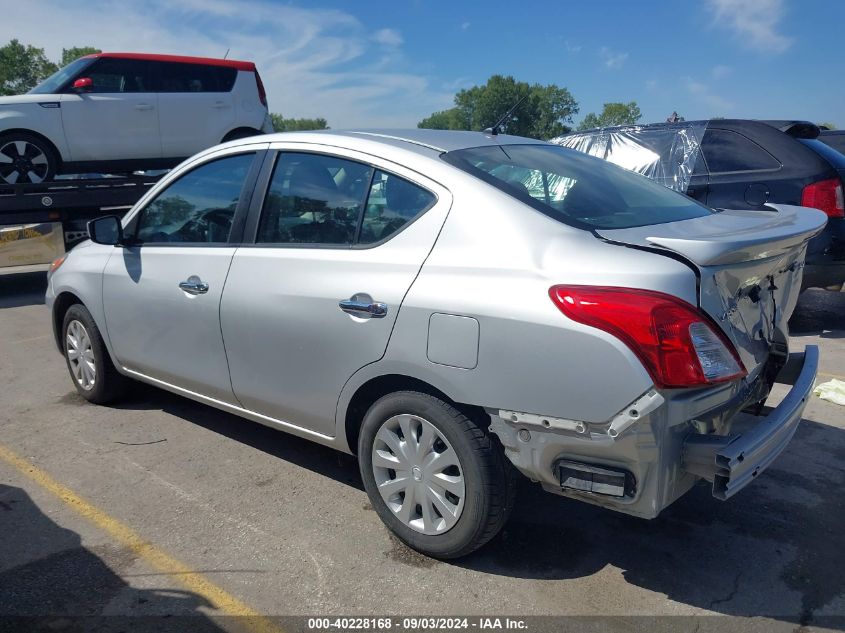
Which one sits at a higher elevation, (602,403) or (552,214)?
(552,214)

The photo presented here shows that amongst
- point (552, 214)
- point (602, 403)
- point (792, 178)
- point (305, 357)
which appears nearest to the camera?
point (602, 403)

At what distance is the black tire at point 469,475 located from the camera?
2.67 m

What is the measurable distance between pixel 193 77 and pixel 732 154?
277 inches

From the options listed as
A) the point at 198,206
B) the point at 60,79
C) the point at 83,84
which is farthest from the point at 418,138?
the point at 60,79

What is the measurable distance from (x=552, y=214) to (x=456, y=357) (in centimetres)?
67

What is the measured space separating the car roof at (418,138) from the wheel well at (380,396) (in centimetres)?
102

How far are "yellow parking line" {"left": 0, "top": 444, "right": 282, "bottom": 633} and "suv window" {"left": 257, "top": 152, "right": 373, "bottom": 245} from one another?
59.8 inches

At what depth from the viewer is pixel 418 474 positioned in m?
2.89

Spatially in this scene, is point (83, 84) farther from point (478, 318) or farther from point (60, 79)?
point (478, 318)

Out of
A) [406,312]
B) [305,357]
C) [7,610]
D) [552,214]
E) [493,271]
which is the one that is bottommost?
[7,610]

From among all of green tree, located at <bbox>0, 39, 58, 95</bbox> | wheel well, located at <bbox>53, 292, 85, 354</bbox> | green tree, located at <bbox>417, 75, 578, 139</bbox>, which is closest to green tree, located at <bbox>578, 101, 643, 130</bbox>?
green tree, located at <bbox>417, 75, 578, 139</bbox>

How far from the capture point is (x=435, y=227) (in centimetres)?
286

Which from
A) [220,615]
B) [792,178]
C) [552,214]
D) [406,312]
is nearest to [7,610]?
[220,615]

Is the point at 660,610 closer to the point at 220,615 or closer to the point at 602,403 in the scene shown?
the point at 602,403
